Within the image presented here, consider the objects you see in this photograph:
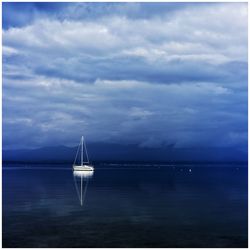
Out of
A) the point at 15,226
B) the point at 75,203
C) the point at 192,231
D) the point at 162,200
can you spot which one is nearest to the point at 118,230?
the point at 192,231

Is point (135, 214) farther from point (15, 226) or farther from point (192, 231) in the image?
point (15, 226)

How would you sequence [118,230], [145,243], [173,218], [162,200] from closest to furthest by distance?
[145,243]
[118,230]
[173,218]
[162,200]

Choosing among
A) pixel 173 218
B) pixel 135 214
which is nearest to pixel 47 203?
pixel 135 214

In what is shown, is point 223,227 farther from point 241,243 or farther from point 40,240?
point 40,240

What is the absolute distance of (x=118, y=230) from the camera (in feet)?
78.6

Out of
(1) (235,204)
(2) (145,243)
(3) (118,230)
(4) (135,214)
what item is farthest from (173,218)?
(1) (235,204)

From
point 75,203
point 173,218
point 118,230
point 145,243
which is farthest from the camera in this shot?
point 75,203

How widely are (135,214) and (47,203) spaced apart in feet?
32.0

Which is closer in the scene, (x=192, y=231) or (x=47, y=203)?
(x=192, y=231)

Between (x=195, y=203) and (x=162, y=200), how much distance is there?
147 inches

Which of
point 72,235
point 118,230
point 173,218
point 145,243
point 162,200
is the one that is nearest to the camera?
point 145,243

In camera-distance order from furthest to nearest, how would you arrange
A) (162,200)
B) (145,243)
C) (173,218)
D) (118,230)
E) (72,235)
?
1. (162,200)
2. (173,218)
3. (118,230)
4. (72,235)
5. (145,243)

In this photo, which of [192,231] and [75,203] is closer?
[192,231]

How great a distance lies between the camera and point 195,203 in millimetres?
36750
